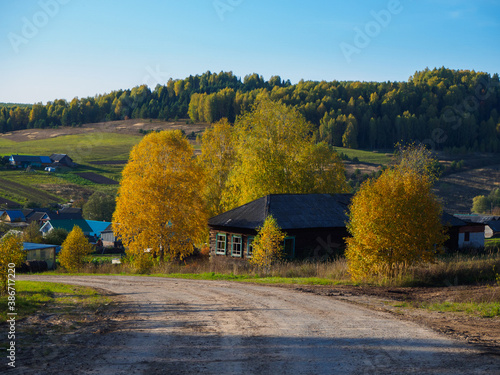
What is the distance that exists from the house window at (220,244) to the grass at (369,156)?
8495cm

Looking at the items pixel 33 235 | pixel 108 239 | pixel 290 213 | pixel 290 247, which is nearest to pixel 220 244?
pixel 290 247

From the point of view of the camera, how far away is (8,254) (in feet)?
44.7

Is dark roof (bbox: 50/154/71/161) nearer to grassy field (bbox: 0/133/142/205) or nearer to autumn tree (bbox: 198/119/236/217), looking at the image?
grassy field (bbox: 0/133/142/205)

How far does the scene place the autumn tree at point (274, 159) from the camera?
121 ft

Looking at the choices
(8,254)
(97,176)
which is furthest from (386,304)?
(97,176)

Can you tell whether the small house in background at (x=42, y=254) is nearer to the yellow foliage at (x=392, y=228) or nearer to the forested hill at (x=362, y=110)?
the yellow foliage at (x=392, y=228)

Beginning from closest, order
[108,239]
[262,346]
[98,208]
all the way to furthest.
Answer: [262,346] → [108,239] → [98,208]

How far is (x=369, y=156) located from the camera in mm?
118875

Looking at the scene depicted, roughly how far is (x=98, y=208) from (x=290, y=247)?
68.3 metres

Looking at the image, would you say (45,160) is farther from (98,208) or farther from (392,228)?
(392,228)

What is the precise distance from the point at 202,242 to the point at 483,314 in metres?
30.0

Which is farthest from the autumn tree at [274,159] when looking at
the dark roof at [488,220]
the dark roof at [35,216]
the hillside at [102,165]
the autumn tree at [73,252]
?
the dark roof at [35,216]

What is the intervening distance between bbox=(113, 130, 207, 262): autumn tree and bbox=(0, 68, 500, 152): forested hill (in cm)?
7932

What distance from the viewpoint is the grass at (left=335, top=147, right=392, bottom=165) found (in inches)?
4424
